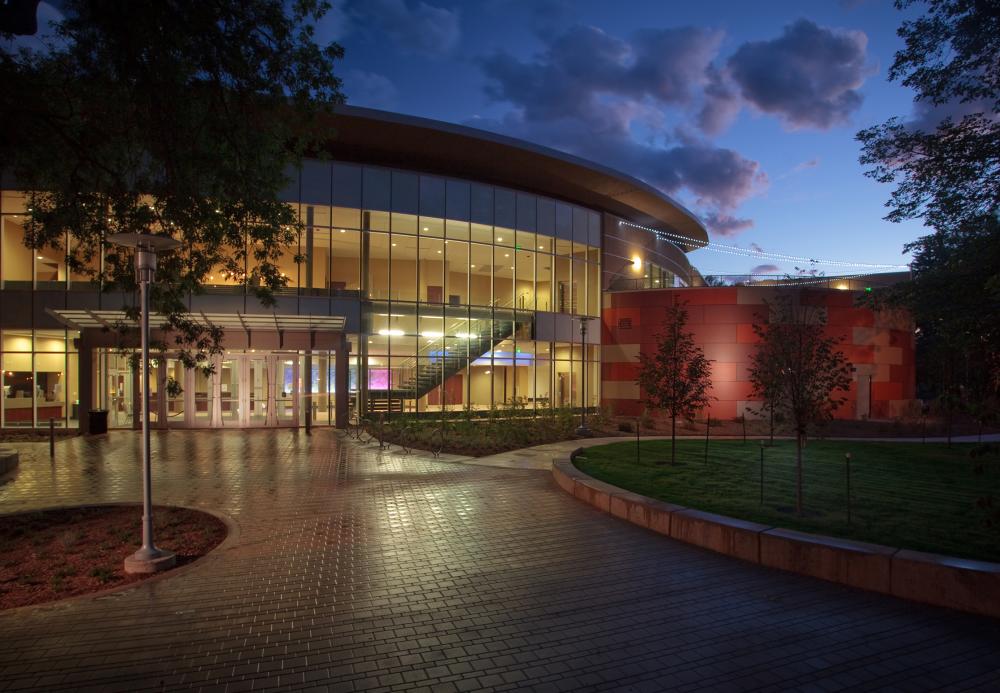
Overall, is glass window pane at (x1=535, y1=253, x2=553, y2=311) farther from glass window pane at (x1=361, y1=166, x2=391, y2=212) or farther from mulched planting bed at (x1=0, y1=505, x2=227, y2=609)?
mulched planting bed at (x1=0, y1=505, x2=227, y2=609)

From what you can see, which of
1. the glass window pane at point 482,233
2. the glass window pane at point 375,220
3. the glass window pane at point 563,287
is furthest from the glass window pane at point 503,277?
the glass window pane at point 375,220

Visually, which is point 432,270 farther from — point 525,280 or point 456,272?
point 525,280

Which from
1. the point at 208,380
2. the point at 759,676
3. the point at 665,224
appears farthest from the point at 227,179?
the point at 665,224

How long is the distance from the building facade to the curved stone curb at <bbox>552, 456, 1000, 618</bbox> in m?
13.7

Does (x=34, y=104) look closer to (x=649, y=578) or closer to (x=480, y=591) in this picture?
(x=480, y=591)

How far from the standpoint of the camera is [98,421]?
21719 millimetres

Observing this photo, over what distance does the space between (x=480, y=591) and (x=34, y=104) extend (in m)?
8.98

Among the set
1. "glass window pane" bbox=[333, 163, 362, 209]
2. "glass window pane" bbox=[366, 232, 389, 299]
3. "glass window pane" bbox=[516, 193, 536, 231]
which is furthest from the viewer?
"glass window pane" bbox=[516, 193, 536, 231]

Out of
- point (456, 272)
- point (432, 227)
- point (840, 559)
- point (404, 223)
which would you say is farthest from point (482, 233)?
point (840, 559)

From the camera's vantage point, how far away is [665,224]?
40.3 metres

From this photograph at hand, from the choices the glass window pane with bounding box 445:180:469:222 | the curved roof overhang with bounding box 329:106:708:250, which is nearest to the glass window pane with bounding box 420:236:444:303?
the glass window pane with bounding box 445:180:469:222

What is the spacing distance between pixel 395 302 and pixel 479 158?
8.42 meters

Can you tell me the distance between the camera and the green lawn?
7.53 metres

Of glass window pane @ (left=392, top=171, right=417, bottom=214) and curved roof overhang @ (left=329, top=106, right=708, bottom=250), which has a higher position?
curved roof overhang @ (left=329, top=106, right=708, bottom=250)
